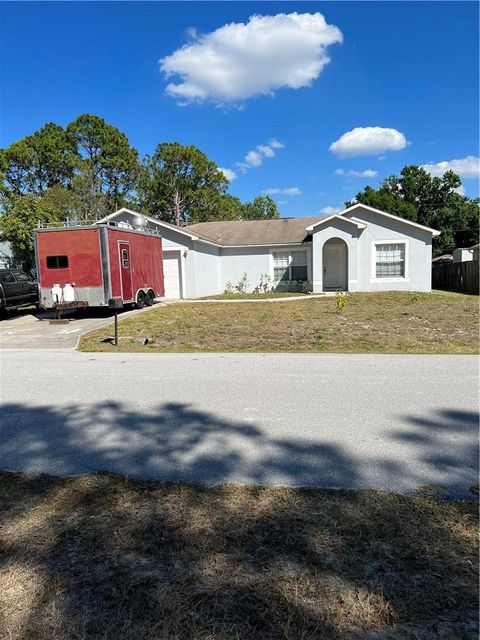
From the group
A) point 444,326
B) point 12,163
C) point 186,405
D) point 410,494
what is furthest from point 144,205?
point 410,494

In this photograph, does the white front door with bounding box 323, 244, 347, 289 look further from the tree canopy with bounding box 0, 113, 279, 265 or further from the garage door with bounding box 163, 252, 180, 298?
the tree canopy with bounding box 0, 113, 279, 265

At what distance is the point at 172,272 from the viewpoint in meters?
22.0

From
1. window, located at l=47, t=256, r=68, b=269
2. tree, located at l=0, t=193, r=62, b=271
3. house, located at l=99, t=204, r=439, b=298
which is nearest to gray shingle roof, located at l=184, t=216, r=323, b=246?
house, located at l=99, t=204, r=439, b=298

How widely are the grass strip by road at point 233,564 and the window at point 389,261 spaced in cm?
1993

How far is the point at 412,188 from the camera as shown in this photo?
1820 inches

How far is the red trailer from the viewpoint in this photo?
48.6 feet

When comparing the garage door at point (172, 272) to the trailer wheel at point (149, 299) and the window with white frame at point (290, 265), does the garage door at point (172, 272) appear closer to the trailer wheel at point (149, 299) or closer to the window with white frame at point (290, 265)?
the trailer wheel at point (149, 299)

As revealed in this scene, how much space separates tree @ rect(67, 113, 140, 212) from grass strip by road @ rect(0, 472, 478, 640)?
39.2 metres

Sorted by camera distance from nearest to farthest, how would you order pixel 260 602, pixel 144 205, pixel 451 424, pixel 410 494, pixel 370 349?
pixel 260 602 < pixel 410 494 < pixel 451 424 < pixel 370 349 < pixel 144 205

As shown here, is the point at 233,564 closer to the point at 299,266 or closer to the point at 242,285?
the point at 299,266

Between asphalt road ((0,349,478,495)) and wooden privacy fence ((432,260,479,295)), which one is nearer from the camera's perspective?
asphalt road ((0,349,478,495))

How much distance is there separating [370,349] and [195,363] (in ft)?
12.5

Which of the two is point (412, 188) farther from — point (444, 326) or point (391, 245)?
point (444, 326)

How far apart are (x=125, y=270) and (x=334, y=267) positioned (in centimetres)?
1244
